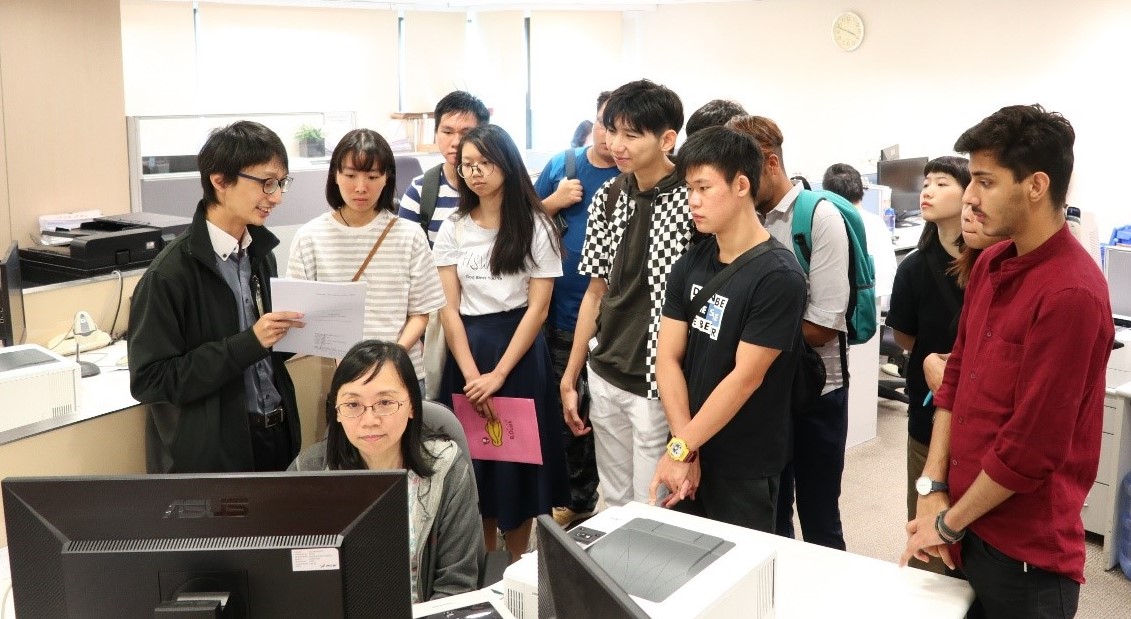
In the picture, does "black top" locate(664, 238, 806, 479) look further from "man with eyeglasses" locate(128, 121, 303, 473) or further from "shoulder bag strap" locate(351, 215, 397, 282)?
"man with eyeglasses" locate(128, 121, 303, 473)

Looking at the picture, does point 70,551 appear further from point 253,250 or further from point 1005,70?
point 1005,70

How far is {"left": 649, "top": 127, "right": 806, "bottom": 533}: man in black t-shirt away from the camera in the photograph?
7.38ft

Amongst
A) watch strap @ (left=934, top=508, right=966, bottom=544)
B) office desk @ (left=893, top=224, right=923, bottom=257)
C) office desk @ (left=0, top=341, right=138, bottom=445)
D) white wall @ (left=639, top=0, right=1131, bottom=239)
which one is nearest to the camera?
watch strap @ (left=934, top=508, right=966, bottom=544)

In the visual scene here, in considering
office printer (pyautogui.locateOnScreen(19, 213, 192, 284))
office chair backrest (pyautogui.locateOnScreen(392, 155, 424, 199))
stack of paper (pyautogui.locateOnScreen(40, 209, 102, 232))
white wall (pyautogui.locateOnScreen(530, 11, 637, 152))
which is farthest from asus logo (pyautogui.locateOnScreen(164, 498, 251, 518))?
white wall (pyautogui.locateOnScreen(530, 11, 637, 152))

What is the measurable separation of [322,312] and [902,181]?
A: 545 cm

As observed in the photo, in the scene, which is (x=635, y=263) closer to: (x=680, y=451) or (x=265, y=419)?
(x=680, y=451)

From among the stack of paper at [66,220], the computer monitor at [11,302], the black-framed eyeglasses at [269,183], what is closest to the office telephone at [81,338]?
the computer monitor at [11,302]

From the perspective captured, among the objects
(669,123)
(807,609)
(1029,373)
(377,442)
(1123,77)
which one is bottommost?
(807,609)

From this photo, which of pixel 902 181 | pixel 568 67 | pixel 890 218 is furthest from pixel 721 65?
pixel 890 218

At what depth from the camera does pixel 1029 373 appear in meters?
1.73

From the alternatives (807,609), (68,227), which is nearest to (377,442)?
(807,609)

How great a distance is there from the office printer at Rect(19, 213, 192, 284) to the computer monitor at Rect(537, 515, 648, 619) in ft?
8.63

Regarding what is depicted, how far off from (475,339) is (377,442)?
3.33ft

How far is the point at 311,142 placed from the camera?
7.81m
